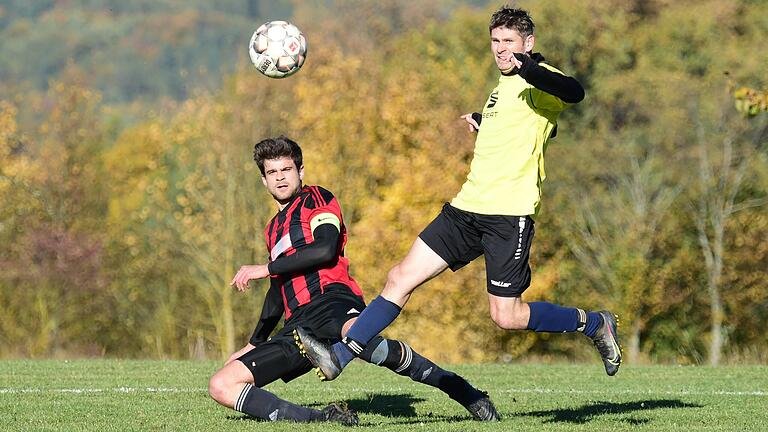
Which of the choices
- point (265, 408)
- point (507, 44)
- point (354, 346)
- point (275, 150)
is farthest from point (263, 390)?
point (507, 44)

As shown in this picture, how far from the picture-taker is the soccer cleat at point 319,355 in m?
5.87

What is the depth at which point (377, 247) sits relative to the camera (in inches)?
1396

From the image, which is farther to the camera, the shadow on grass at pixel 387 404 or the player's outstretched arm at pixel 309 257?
the shadow on grass at pixel 387 404

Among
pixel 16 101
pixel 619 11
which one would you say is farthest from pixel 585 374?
pixel 16 101

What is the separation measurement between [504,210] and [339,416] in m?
1.49

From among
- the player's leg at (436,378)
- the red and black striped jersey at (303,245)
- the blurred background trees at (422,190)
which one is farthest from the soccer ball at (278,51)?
the blurred background trees at (422,190)

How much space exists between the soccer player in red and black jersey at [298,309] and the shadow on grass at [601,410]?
0.49 m

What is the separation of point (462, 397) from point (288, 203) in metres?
1.54

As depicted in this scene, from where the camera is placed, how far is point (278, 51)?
9.12 meters

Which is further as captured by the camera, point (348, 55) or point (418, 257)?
point (348, 55)

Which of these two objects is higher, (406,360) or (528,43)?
(528,43)

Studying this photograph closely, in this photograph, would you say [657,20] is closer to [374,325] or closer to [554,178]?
[554,178]

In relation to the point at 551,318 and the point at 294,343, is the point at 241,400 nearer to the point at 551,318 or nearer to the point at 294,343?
the point at 294,343

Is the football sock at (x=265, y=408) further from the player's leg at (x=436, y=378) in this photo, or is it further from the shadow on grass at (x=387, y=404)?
the shadow on grass at (x=387, y=404)
